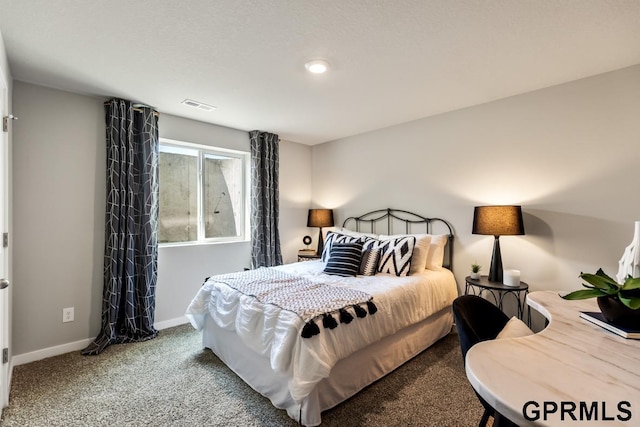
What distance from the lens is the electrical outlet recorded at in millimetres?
2707

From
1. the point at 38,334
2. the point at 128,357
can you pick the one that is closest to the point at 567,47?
the point at 128,357

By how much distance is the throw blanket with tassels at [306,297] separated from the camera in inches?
73.2

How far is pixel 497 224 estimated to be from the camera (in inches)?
101

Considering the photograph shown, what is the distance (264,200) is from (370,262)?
5.77 feet

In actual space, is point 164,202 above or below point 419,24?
below

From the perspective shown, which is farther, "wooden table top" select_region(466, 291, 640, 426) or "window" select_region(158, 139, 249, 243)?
"window" select_region(158, 139, 249, 243)

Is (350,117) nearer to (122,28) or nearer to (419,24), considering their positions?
(419,24)

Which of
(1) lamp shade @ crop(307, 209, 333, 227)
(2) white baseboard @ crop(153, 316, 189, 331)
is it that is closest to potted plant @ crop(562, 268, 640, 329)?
(1) lamp shade @ crop(307, 209, 333, 227)

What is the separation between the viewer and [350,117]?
3400mm

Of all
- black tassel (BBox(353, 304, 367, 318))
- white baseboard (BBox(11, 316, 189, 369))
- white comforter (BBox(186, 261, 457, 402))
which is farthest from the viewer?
white baseboard (BBox(11, 316, 189, 369))

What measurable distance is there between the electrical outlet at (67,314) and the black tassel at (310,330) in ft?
7.94

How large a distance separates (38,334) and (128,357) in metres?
0.79

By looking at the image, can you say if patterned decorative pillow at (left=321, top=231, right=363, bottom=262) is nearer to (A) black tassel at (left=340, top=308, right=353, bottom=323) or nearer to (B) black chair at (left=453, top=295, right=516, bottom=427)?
(A) black tassel at (left=340, top=308, right=353, bottom=323)

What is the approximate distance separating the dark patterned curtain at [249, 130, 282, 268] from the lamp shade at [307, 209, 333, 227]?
1.81ft
